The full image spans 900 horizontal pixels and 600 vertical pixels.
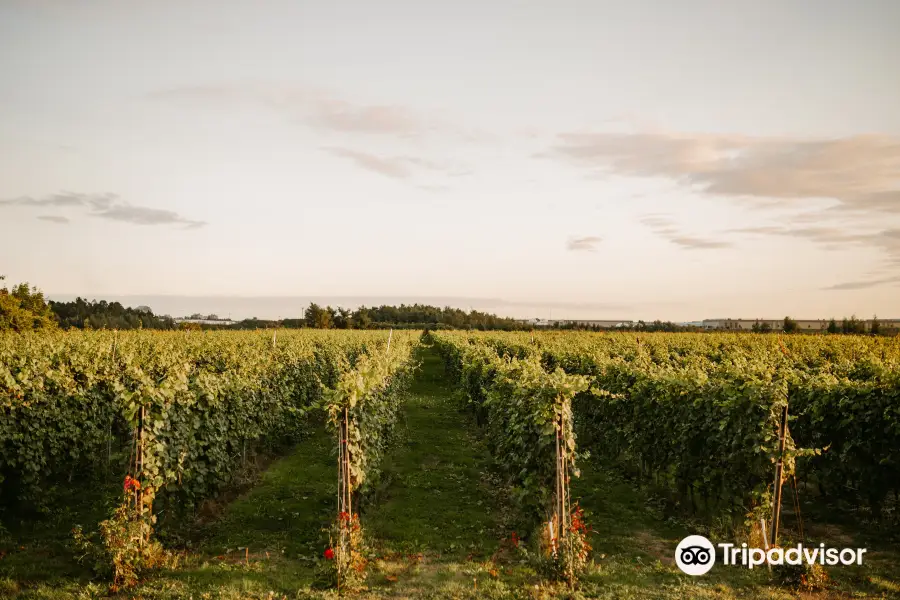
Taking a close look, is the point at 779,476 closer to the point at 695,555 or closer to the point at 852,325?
the point at 695,555

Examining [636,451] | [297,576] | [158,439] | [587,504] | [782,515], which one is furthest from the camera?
[636,451]

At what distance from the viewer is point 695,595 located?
661cm

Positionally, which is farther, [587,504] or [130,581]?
[587,504]

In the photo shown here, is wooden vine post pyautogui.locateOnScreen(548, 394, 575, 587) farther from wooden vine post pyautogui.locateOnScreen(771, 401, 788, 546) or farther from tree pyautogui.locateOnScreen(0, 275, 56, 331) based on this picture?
tree pyautogui.locateOnScreen(0, 275, 56, 331)

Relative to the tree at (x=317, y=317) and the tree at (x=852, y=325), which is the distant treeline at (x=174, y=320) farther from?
the tree at (x=852, y=325)

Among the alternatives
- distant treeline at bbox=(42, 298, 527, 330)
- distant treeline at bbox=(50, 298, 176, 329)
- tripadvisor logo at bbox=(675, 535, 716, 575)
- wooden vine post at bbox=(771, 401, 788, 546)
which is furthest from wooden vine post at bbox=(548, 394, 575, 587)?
distant treeline at bbox=(50, 298, 176, 329)

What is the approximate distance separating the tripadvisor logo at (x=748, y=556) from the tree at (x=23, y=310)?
40.3 meters

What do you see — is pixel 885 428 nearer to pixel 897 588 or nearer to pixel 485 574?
pixel 897 588

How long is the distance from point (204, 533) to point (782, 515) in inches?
353

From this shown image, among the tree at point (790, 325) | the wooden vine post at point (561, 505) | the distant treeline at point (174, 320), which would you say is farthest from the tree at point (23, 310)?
the tree at point (790, 325)

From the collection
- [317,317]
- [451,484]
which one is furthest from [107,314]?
[451,484]

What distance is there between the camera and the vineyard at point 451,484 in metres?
7.07

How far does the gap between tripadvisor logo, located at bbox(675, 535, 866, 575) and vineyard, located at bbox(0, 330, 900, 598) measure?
0.80 feet

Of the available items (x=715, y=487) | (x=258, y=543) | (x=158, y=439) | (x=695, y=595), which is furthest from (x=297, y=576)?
(x=715, y=487)
